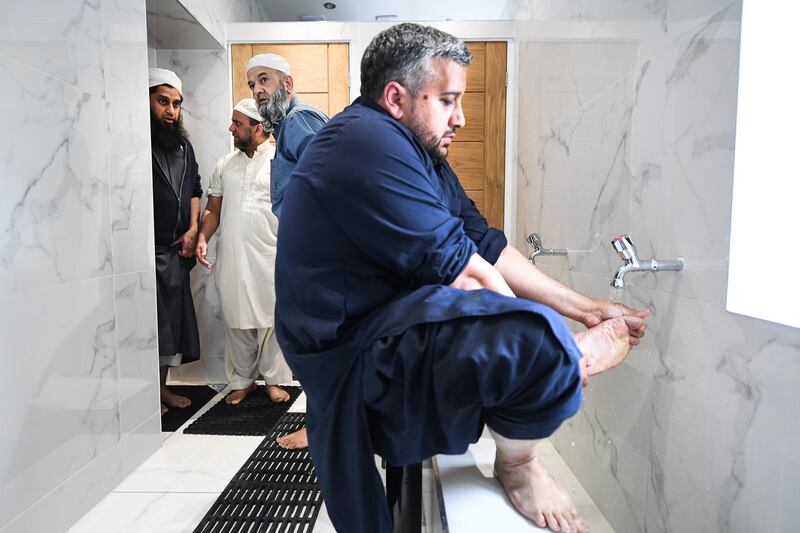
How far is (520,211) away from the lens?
8.45 feet

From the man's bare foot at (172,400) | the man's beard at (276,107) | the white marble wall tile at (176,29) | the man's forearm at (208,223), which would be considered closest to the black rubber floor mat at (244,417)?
the man's bare foot at (172,400)

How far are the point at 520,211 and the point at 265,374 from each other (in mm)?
1626

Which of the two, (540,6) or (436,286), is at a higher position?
(540,6)

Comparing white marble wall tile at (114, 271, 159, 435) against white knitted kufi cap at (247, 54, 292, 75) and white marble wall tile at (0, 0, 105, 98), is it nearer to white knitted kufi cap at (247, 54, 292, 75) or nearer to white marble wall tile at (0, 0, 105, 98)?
white marble wall tile at (0, 0, 105, 98)

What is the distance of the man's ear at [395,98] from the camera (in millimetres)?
1018

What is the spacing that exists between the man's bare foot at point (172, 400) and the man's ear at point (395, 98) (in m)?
2.13

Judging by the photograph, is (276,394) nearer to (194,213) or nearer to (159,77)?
(194,213)

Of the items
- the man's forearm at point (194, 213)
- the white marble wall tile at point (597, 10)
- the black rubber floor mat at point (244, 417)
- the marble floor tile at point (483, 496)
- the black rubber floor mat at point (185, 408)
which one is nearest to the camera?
the marble floor tile at point (483, 496)

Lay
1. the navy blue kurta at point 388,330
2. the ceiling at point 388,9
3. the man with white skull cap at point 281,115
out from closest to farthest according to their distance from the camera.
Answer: the navy blue kurta at point 388,330, the man with white skull cap at point 281,115, the ceiling at point 388,9

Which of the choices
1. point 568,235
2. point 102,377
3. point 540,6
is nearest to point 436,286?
point 568,235

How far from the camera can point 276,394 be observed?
2607 millimetres

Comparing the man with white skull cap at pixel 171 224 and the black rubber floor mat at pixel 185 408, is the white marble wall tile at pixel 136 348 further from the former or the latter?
the man with white skull cap at pixel 171 224

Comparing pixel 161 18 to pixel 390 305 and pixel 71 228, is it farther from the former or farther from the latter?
pixel 390 305

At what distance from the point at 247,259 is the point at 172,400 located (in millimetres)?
823
